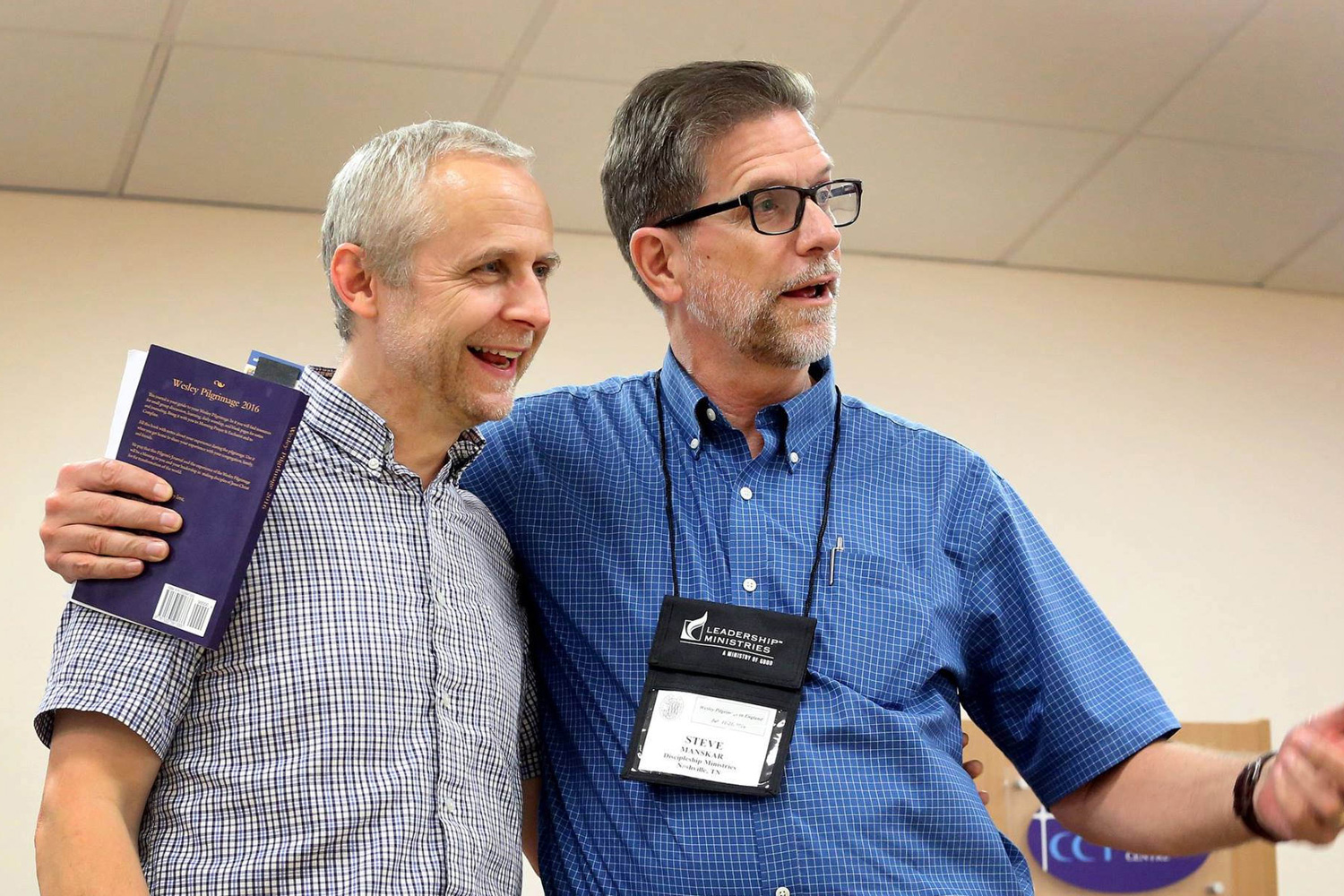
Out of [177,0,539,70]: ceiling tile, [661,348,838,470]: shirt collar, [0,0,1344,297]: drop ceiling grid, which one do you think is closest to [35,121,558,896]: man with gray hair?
[661,348,838,470]: shirt collar

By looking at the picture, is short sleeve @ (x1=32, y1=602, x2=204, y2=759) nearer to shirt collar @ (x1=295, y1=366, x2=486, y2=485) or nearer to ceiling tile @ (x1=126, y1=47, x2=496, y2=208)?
shirt collar @ (x1=295, y1=366, x2=486, y2=485)

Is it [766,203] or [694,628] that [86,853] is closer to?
[694,628]

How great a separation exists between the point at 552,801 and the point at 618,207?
92cm

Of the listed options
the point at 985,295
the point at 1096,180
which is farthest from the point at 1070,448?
the point at 1096,180

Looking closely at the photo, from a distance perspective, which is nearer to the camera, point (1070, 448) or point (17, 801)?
point (17, 801)

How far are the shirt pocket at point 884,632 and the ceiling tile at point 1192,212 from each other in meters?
2.89

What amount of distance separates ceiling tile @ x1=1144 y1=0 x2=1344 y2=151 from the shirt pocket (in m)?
2.53

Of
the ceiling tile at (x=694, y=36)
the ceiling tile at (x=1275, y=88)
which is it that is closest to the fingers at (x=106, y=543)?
the ceiling tile at (x=694, y=36)

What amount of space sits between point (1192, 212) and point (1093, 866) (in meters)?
2.17

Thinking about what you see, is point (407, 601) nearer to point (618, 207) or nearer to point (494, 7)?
point (618, 207)

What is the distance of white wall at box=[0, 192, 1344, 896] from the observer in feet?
13.8

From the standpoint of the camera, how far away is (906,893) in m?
1.59

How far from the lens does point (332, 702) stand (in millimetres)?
1447

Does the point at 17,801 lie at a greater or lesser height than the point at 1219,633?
lesser
